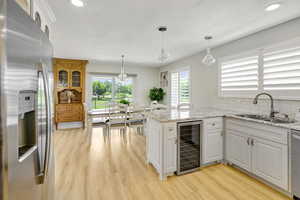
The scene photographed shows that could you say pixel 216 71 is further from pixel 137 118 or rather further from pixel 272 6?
pixel 137 118

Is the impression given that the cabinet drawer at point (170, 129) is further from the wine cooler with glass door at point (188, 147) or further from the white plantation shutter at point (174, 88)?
the white plantation shutter at point (174, 88)

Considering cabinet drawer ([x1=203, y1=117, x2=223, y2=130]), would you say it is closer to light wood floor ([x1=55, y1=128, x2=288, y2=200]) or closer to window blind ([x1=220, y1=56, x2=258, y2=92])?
light wood floor ([x1=55, y1=128, x2=288, y2=200])

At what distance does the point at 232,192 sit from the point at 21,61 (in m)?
2.46

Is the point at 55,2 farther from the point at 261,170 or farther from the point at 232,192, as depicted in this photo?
the point at 261,170

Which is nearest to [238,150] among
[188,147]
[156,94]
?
[188,147]

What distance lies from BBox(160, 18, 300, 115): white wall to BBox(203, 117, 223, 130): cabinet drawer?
76 cm

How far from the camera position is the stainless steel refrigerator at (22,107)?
22.0 inches

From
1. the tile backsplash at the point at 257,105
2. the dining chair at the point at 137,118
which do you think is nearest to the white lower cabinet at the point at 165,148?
the dining chair at the point at 137,118

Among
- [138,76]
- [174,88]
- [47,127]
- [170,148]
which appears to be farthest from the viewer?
[138,76]

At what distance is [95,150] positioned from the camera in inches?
124

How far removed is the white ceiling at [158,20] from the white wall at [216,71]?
159 millimetres

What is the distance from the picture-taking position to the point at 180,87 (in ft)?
16.9

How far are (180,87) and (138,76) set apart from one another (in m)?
1.95

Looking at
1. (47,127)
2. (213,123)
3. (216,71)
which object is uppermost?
(216,71)
